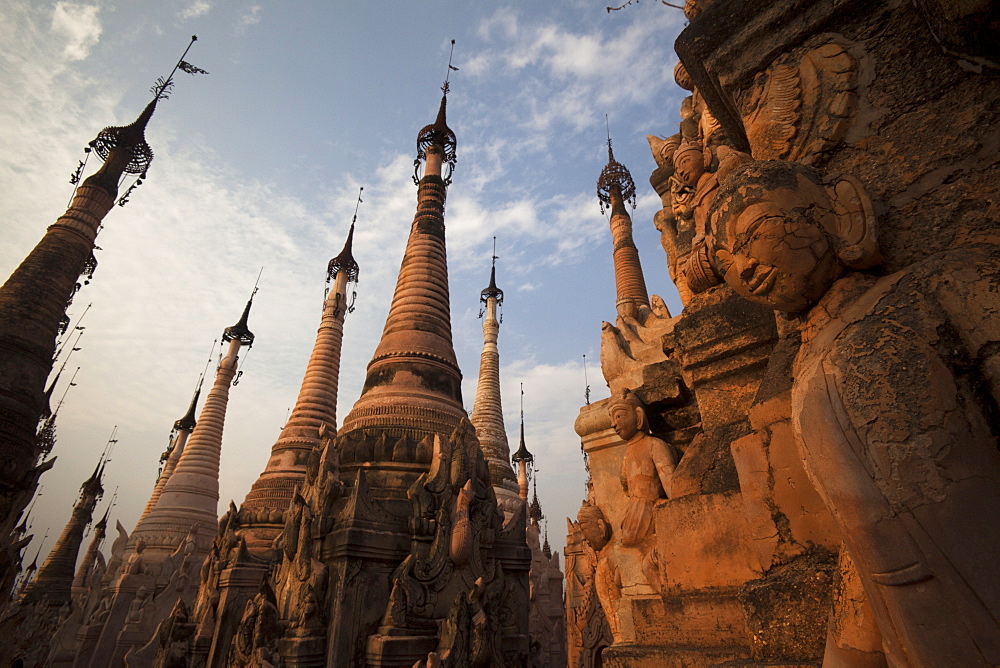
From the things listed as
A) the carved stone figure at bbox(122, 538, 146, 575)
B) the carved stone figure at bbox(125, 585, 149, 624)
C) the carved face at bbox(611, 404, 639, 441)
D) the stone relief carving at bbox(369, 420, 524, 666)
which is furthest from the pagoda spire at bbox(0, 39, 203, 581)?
the carved face at bbox(611, 404, 639, 441)

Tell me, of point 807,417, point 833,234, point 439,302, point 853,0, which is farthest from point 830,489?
point 439,302

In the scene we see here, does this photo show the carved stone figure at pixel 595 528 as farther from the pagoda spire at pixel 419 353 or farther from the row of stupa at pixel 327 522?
the pagoda spire at pixel 419 353

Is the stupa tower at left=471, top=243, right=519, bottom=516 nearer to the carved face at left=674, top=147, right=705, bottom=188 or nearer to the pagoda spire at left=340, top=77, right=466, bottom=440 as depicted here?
the pagoda spire at left=340, top=77, right=466, bottom=440

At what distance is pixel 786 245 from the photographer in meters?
1.67

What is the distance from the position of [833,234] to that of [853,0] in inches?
53.9

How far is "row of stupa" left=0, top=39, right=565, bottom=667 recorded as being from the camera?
23.0ft

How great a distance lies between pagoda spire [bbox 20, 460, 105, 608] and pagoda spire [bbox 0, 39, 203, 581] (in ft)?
41.5

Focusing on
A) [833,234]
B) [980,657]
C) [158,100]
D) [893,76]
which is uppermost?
[158,100]

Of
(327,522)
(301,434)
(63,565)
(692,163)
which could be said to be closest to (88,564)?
(63,565)

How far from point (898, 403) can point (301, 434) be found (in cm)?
1497

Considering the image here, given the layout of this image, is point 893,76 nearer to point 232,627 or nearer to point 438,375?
point 438,375

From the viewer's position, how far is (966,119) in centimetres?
182

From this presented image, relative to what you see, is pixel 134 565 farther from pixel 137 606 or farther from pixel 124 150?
pixel 124 150

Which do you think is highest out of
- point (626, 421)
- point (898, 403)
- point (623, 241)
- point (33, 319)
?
point (623, 241)
